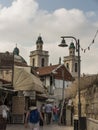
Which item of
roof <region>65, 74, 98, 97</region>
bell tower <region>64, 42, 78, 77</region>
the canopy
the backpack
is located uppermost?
bell tower <region>64, 42, 78, 77</region>

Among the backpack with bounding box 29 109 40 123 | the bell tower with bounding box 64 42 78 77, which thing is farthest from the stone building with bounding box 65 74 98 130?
the bell tower with bounding box 64 42 78 77

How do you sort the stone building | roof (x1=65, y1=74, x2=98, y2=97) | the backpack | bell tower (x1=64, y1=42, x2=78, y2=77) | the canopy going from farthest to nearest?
bell tower (x1=64, y1=42, x2=78, y2=77)
the canopy
roof (x1=65, y1=74, x2=98, y2=97)
the stone building
the backpack

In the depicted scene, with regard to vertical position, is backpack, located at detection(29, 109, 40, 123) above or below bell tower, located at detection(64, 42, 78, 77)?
below

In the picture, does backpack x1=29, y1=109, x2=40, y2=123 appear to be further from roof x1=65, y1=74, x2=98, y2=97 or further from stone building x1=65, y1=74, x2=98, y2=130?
roof x1=65, y1=74, x2=98, y2=97

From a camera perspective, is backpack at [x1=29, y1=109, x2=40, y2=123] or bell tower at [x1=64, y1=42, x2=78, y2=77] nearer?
backpack at [x1=29, y1=109, x2=40, y2=123]

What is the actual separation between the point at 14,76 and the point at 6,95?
4.93 meters

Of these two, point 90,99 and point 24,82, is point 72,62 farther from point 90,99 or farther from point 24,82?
point 90,99

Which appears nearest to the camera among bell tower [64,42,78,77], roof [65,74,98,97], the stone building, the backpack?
the backpack

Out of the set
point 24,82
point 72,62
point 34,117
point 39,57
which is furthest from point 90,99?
point 72,62

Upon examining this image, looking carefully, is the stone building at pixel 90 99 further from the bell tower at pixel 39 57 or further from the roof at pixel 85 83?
the bell tower at pixel 39 57

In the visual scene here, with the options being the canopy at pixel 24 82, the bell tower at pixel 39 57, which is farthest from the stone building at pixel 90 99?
the bell tower at pixel 39 57

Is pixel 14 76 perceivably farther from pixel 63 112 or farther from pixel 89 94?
pixel 89 94

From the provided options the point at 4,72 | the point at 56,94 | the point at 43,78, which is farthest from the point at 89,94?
the point at 43,78

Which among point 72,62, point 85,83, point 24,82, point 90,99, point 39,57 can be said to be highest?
point 39,57
